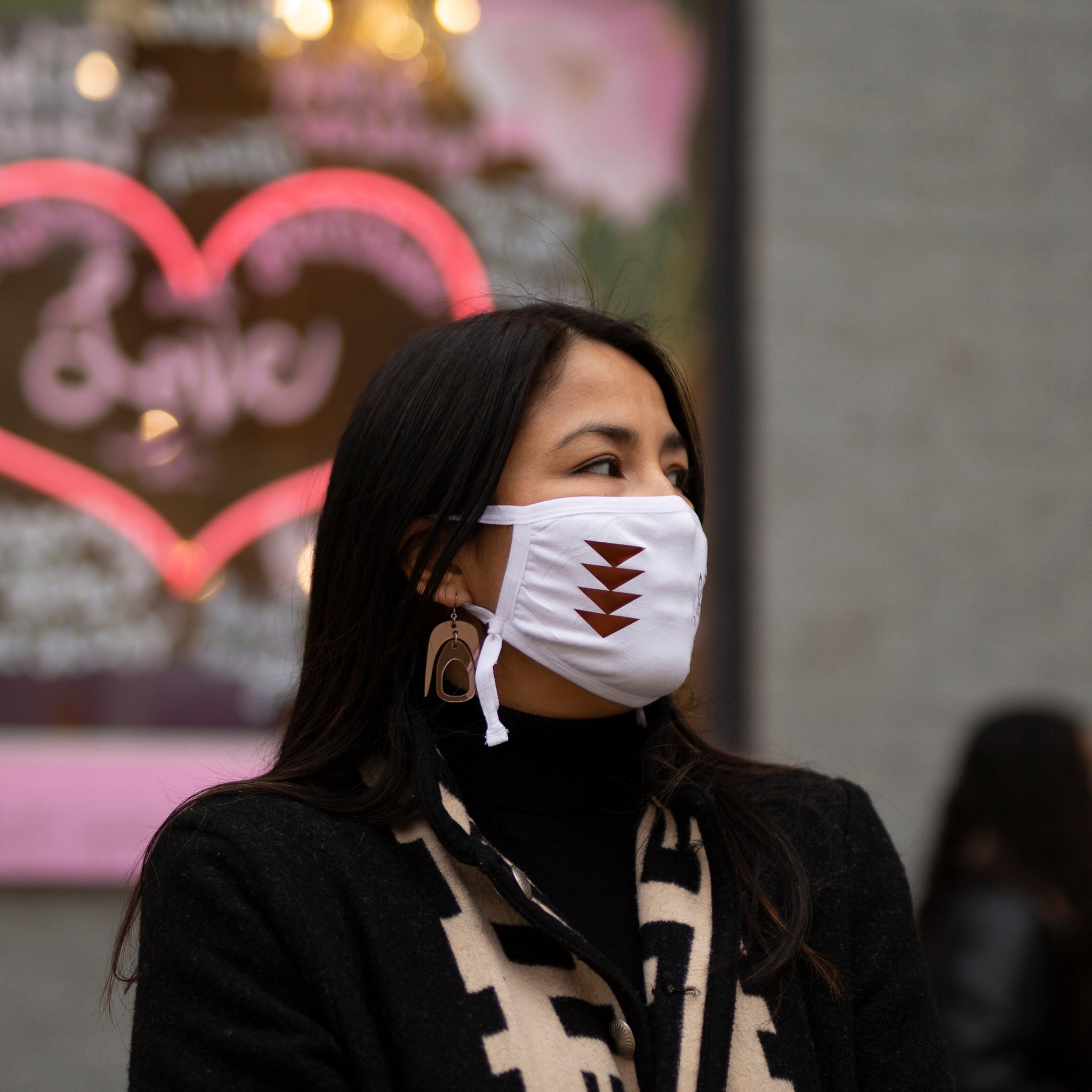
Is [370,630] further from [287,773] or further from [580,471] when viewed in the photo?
[580,471]

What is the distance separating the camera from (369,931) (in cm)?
Answer: 158

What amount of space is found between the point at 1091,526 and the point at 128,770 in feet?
11.3

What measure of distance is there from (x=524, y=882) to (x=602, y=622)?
15.4 inches

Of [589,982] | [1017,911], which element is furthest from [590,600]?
[1017,911]

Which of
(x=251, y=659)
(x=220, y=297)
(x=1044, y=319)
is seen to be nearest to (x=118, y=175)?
(x=220, y=297)

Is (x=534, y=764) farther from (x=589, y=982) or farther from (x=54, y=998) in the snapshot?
(x=54, y=998)

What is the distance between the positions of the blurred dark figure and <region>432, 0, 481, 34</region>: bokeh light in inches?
113

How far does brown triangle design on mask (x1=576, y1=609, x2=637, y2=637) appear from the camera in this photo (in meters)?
1.82

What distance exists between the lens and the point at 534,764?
184cm

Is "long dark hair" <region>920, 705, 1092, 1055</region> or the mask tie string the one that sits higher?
the mask tie string

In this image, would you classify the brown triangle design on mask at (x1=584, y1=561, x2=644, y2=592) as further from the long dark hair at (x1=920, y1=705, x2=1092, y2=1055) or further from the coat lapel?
the long dark hair at (x1=920, y1=705, x2=1092, y2=1055)

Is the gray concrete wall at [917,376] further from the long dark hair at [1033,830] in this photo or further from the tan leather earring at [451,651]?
the tan leather earring at [451,651]

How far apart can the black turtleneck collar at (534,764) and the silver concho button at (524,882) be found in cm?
16

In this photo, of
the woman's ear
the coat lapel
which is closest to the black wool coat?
the coat lapel
